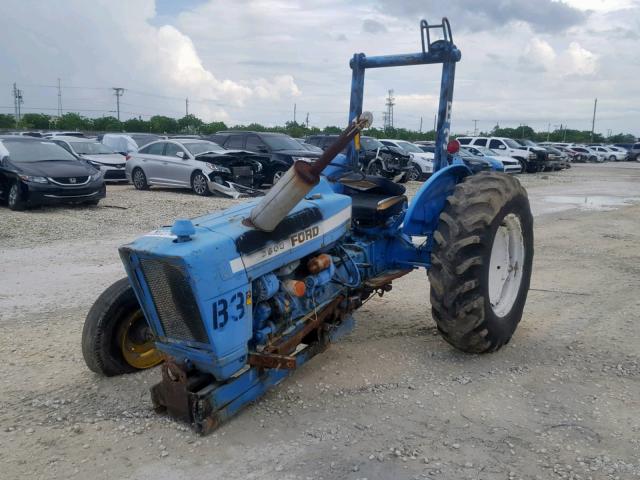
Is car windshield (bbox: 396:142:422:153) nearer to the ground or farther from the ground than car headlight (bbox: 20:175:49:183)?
farther from the ground

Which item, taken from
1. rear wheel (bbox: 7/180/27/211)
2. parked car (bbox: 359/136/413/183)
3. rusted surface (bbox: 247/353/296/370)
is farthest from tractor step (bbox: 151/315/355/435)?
rear wheel (bbox: 7/180/27/211)

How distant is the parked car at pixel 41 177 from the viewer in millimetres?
11375

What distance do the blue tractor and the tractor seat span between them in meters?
0.01

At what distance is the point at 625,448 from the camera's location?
130 inches

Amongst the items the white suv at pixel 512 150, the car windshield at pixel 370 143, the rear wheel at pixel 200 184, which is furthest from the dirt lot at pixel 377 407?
the white suv at pixel 512 150

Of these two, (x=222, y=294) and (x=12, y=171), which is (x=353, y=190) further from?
(x=12, y=171)

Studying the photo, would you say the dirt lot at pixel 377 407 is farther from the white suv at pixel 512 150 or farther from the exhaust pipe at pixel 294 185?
the white suv at pixel 512 150

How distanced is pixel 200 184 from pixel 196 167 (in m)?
0.46

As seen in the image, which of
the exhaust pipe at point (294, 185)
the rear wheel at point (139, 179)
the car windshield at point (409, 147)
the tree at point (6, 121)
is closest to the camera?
the exhaust pipe at point (294, 185)

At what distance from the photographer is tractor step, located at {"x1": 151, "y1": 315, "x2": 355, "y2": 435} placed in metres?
3.24

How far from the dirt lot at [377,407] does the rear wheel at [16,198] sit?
5.66 metres

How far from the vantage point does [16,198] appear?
1139cm

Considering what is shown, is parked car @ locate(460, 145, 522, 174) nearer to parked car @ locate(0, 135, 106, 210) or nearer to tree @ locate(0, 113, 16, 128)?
parked car @ locate(0, 135, 106, 210)

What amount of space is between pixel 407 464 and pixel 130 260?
1.84 m
